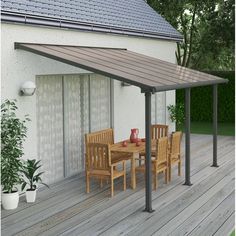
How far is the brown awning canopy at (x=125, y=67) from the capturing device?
9648 mm

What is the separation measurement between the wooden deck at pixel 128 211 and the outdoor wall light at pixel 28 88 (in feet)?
7.87

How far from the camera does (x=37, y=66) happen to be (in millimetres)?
11203

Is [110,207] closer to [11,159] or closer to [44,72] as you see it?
[11,159]

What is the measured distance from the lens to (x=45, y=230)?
858 cm

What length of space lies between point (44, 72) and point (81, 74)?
1.84 m

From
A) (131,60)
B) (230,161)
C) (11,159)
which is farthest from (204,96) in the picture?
(11,159)

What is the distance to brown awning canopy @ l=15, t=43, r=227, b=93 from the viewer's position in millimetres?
9648

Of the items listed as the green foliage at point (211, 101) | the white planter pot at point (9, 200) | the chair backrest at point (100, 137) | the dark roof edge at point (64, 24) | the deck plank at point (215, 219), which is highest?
the dark roof edge at point (64, 24)

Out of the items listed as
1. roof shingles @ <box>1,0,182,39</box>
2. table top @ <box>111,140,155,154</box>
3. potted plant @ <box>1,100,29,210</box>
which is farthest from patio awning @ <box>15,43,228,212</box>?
potted plant @ <box>1,100,29,210</box>

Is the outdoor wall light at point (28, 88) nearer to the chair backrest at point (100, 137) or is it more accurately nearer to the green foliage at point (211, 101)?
the chair backrest at point (100, 137)

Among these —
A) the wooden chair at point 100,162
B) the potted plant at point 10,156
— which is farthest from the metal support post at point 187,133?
the potted plant at point 10,156

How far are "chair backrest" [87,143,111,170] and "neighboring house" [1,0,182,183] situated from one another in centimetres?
141

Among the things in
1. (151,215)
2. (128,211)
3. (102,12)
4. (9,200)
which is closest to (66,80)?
(102,12)

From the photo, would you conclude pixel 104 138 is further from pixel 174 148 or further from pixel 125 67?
pixel 125 67
